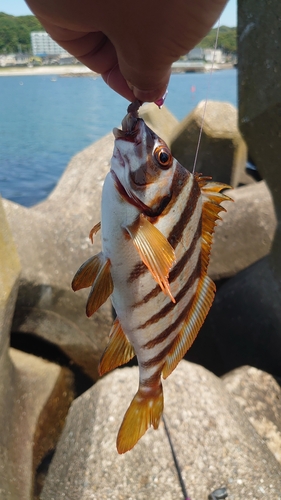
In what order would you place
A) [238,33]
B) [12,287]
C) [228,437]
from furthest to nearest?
[238,33]
[12,287]
[228,437]

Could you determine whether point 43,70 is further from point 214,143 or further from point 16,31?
point 214,143

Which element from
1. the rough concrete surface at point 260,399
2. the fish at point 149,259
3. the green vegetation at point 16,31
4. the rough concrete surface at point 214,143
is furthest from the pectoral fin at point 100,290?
the green vegetation at point 16,31

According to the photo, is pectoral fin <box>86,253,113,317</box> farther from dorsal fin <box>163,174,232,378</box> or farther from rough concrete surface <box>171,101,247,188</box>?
rough concrete surface <box>171,101,247,188</box>

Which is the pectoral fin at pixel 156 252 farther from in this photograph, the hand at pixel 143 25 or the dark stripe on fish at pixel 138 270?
the hand at pixel 143 25

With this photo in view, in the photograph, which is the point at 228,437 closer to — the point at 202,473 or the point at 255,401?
the point at 202,473

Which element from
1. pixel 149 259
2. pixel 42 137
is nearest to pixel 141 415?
pixel 149 259

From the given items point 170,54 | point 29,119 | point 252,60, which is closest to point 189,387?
point 170,54
